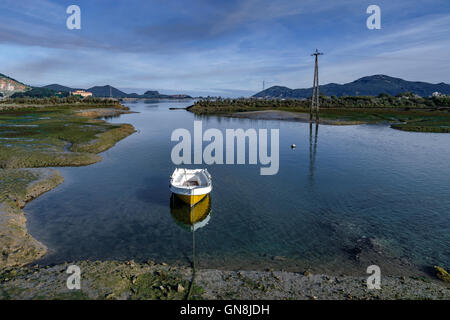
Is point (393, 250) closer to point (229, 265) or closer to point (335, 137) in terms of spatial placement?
point (229, 265)

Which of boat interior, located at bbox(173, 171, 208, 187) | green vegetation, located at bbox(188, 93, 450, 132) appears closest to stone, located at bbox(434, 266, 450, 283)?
boat interior, located at bbox(173, 171, 208, 187)

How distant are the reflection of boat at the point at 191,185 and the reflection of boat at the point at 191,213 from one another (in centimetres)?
68

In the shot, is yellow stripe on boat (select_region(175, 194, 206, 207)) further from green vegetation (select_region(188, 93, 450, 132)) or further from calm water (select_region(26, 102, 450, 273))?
green vegetation (select_region(188, 93, 450, 132))

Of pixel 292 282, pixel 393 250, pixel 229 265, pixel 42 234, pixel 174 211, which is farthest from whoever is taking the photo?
pixel 174 211

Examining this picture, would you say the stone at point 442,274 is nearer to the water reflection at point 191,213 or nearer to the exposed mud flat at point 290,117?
the water reflection at point 191,213

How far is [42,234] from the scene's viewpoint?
723 inches

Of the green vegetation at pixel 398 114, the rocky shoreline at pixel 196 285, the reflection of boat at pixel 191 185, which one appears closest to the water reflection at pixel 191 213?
the reflection of boat at pixel 191 185

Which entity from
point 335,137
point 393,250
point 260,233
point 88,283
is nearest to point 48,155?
point 88,283

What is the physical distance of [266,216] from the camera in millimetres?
21594

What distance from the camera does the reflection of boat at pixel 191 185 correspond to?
21203 millimetres

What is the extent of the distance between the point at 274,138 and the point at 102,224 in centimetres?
4700

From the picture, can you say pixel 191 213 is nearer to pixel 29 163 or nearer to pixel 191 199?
pixel 191 199

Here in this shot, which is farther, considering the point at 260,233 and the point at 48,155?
the point at 48,155

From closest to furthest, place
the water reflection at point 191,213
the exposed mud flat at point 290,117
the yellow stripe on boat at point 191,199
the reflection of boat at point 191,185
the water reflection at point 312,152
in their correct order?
1. the water reflection at point 191,213
2. the reflection of boat at point 191,185
3. the yellow stripe on boat at point 191,199
4. the water reflection at point 312,152
5. the exposed mud flat at point 290,117
